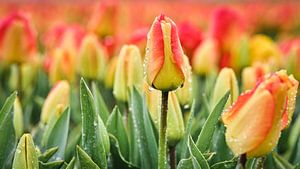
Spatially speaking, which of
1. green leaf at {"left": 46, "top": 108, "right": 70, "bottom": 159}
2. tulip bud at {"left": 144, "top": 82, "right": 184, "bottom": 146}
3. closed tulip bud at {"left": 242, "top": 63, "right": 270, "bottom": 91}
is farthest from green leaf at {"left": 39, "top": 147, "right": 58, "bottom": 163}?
closed tulip bud at {"left": 242, "top": 63, "right": 270, "bottom": 91}

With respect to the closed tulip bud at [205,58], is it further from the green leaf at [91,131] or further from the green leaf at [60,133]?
the green leaf at [91,131]

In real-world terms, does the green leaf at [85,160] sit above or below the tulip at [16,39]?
below

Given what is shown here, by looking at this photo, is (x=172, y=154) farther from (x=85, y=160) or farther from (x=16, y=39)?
(x=16, y=39)

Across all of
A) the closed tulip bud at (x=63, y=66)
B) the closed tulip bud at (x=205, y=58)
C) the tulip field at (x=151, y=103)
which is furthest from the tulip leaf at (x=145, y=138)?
the closed tulip bud at (x=205, y=58)

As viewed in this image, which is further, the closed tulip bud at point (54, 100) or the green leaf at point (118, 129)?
the closed tulip bud at point (54, 100)

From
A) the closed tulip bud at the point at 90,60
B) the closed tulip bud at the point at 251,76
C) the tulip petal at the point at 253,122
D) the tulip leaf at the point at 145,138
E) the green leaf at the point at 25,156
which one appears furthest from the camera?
the closed tulip bud at the point at 90,60

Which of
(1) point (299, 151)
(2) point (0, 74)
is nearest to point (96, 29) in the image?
(2) point (0, 74)
